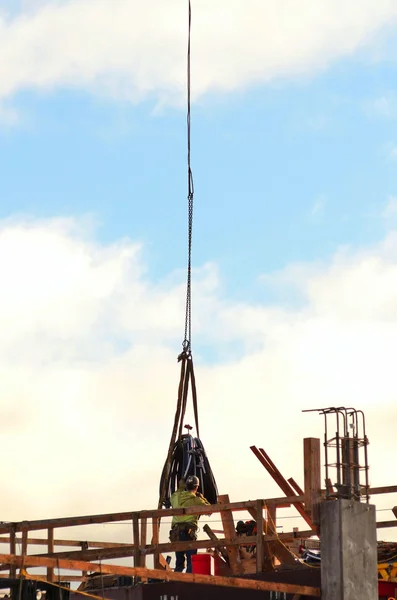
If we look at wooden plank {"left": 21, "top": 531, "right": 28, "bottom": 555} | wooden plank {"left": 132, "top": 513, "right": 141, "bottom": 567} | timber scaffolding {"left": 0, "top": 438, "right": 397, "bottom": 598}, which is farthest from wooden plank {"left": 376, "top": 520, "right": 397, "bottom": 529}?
wooden plank {"left": 21, "top": 531, "right": 28, "bottom": 555}

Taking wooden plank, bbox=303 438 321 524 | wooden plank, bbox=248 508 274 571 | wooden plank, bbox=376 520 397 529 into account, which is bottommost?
wooden plank, bbox=248 508 274 571

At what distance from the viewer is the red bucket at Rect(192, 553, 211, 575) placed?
976 inches

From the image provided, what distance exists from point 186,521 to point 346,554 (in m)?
3.71

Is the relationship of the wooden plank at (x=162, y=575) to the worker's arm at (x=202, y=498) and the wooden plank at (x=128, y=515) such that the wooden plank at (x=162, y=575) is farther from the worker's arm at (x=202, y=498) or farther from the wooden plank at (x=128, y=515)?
the worker's arm at (x=202, y=498)

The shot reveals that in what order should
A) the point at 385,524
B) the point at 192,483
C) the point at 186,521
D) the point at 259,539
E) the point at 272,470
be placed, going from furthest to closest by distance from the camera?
1. the point at 272,470
2. the point at 192,483
3. the point at 186,521
4. the point at 385,524
5. the point at 259,539

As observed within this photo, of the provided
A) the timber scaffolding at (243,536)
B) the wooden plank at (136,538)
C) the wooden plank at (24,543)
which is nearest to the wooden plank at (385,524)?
the timber scaffolding at (243,536)

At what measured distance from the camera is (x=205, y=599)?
23359mm

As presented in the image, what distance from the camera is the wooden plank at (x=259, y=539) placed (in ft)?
74.1

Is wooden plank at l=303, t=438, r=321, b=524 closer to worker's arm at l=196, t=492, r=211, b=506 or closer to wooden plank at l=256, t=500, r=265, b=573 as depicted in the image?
wooden plank at l=256, t=500, r=265, b=573

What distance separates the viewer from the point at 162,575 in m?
20.4

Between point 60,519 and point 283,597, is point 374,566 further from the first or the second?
point 60,519

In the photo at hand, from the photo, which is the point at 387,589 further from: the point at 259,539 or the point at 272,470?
the point at 272,470

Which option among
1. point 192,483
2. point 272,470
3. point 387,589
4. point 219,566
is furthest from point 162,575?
point 272,470

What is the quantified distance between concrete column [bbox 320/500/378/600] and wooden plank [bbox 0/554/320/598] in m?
0.47
